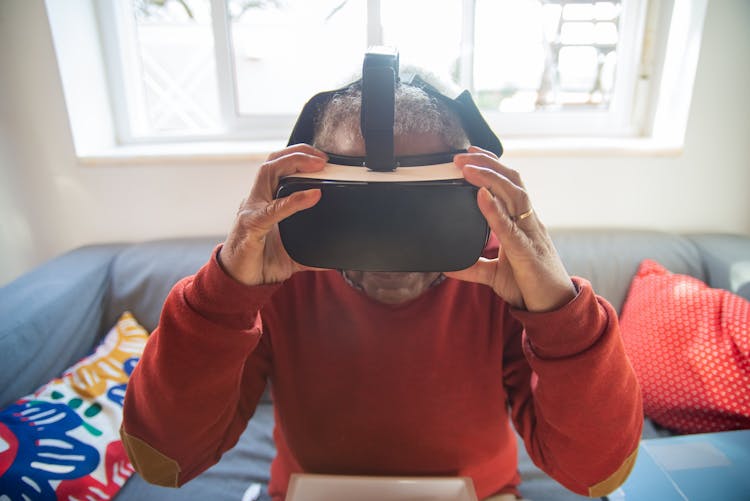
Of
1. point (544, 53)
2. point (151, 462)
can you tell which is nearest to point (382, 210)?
point (151, 462)

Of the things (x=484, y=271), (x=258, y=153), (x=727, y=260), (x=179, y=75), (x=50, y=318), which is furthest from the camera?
(x=179, y=75)

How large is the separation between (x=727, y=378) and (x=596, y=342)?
787 mm

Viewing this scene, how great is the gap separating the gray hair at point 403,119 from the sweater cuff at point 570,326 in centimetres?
27

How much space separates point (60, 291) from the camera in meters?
1.28

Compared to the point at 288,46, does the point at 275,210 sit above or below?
below

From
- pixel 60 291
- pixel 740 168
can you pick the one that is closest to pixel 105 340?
pixel 60 291

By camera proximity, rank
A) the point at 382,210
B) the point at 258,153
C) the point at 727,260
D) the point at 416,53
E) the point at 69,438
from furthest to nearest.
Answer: the point at 416,53, the point at 258,153, the point at 727,260, the point at 69,438, the point at 382,210

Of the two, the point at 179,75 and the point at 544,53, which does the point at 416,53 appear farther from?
the point at 179,75

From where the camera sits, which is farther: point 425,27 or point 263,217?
point 425,27

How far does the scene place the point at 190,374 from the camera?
63 cm

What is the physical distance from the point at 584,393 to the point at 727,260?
1.14 m

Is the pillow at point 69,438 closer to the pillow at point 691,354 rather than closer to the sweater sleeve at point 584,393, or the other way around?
the sweater sleeve at point 584,393

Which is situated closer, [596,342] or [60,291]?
[596,342]

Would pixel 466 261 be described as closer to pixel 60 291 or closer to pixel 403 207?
pixel 403 207
